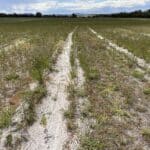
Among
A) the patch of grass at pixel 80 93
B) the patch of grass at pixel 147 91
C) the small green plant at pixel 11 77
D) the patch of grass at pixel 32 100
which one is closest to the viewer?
the patch of grass at pixel 32 100

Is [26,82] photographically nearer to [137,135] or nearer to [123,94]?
[123,94]

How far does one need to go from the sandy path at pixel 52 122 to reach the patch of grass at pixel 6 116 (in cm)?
65

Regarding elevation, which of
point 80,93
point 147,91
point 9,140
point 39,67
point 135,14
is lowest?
point 135,14

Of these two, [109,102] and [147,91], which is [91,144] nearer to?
[109,102]

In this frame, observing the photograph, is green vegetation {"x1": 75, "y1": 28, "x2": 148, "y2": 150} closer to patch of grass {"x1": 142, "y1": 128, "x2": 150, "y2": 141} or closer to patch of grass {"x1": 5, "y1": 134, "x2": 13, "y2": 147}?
patch of grass {"x1": 142, "y1": 128, "x2": 150, "y2": 141}

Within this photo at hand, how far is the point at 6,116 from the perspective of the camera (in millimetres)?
9586

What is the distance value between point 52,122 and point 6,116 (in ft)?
3.98

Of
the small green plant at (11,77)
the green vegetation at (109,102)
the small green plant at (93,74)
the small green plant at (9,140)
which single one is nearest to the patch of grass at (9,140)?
the small green plant at (9,140)

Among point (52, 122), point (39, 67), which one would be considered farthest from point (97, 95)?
point (39, 67)

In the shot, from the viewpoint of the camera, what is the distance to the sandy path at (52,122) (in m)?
8.07

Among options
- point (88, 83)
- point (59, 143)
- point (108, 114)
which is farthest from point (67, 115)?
point (88, 83)

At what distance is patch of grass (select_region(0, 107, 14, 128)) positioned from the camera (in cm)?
909

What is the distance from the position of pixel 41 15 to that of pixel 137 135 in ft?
500

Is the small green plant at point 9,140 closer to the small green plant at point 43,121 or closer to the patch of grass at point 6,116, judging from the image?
the patch of grass at point 6,116
